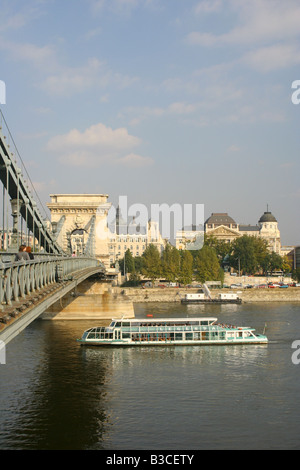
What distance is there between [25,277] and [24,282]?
438mm

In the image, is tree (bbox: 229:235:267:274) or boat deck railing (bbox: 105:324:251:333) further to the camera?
tree (bbox: 229:235:267:274)

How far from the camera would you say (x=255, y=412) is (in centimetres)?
2419

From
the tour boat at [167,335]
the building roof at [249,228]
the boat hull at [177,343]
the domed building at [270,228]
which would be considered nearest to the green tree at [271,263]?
the domed building at [270,228]

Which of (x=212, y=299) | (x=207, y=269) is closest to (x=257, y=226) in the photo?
Result: (x=207, y=269)

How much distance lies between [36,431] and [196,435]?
629 centimetres

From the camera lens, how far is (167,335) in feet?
135

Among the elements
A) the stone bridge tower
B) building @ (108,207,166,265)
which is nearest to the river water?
the stone bridge tower

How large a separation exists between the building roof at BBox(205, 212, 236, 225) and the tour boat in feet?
453

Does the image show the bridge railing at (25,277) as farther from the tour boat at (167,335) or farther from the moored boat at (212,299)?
the moored boat at (212,299)

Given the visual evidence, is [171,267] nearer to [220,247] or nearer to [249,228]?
[220,247]

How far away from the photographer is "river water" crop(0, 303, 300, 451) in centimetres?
2100

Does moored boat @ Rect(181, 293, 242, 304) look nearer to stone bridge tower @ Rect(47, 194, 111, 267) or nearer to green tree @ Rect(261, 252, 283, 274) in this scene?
stone bridge tower @ Rect(47, 194, 111, 267)

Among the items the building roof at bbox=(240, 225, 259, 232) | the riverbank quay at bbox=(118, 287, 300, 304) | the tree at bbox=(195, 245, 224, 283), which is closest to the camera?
the riverbank quay at bbox=(118, 287, 300, 304)

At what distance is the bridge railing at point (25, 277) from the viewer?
17.1m
